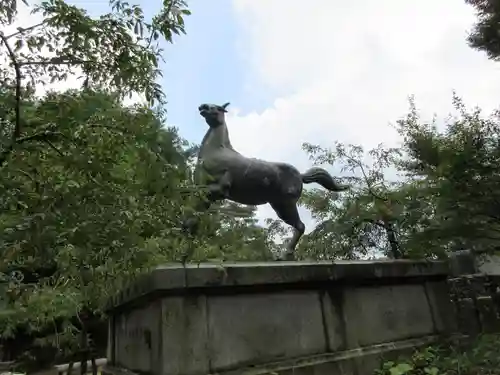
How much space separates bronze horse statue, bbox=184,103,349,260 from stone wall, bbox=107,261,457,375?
90cm

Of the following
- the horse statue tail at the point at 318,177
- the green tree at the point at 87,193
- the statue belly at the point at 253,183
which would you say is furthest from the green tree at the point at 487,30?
the green tree at the point at 87,193

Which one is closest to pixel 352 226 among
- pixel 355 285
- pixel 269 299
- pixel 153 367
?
pixel 355 285

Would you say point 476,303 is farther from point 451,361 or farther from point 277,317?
point 277,317

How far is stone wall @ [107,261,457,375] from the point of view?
3.24 meters

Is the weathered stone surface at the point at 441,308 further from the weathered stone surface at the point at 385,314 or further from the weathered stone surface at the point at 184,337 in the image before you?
the weathered stone surface at the point at 184,337

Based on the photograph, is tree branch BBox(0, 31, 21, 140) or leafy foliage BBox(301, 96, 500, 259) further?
leafy foliage BBox(301, 96, 500, 259)

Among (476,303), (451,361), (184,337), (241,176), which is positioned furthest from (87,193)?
(476,303)

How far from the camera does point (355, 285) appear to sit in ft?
14.1

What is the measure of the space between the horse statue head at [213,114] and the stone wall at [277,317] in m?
2.10

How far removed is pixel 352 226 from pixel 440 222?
257 centimetres

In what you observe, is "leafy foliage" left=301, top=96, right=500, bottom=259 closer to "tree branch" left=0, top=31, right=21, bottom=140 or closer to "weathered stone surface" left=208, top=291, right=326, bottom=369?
"weathered stone surface" left=208, top=291, right=326, bottom=369

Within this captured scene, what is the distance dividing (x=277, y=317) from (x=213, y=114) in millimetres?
2611

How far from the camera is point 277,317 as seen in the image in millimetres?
3709

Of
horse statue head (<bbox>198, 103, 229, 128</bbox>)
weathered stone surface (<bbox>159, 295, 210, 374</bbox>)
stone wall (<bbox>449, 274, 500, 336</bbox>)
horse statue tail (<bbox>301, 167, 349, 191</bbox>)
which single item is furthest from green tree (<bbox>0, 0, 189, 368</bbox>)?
stone wall (<bbox>449, 274, 500, 336</bbox>)
